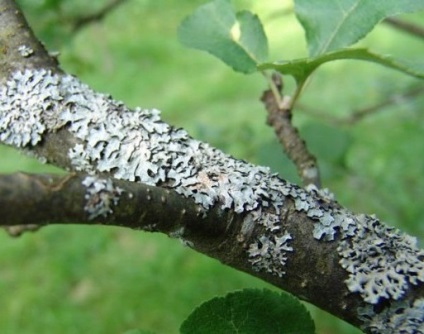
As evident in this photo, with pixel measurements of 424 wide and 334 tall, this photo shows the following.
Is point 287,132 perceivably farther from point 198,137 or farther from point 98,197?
point 198,137

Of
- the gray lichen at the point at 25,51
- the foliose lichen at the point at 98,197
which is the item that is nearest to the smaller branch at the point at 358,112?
the gray lichen at the point at 25,51

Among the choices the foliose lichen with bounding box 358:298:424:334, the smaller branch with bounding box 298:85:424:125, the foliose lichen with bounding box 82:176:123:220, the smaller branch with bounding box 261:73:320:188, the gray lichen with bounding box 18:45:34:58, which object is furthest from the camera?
the smaller branch with bounding box 298:85:424:125

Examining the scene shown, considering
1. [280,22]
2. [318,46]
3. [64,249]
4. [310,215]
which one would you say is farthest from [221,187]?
[280,22]

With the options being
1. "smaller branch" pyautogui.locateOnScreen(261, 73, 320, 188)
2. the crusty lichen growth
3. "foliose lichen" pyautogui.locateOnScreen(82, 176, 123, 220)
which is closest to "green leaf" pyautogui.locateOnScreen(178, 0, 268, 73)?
"smaller branch" pyautogui.locateOnScreen(261, 73, 320, 188)

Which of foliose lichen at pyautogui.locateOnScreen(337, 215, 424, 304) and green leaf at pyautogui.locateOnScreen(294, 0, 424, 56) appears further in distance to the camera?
green leaf at pyautogui.locateOnScreen(294, 0, 424, 56)

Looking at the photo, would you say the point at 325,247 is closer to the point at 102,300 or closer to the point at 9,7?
the point at 9,7

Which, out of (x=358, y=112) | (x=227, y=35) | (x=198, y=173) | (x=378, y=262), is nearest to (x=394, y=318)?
(x=378, y=262)

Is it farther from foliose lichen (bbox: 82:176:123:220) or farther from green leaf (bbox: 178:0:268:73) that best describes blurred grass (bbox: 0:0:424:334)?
foliose lichen (bbox: 82:176:123:220)
